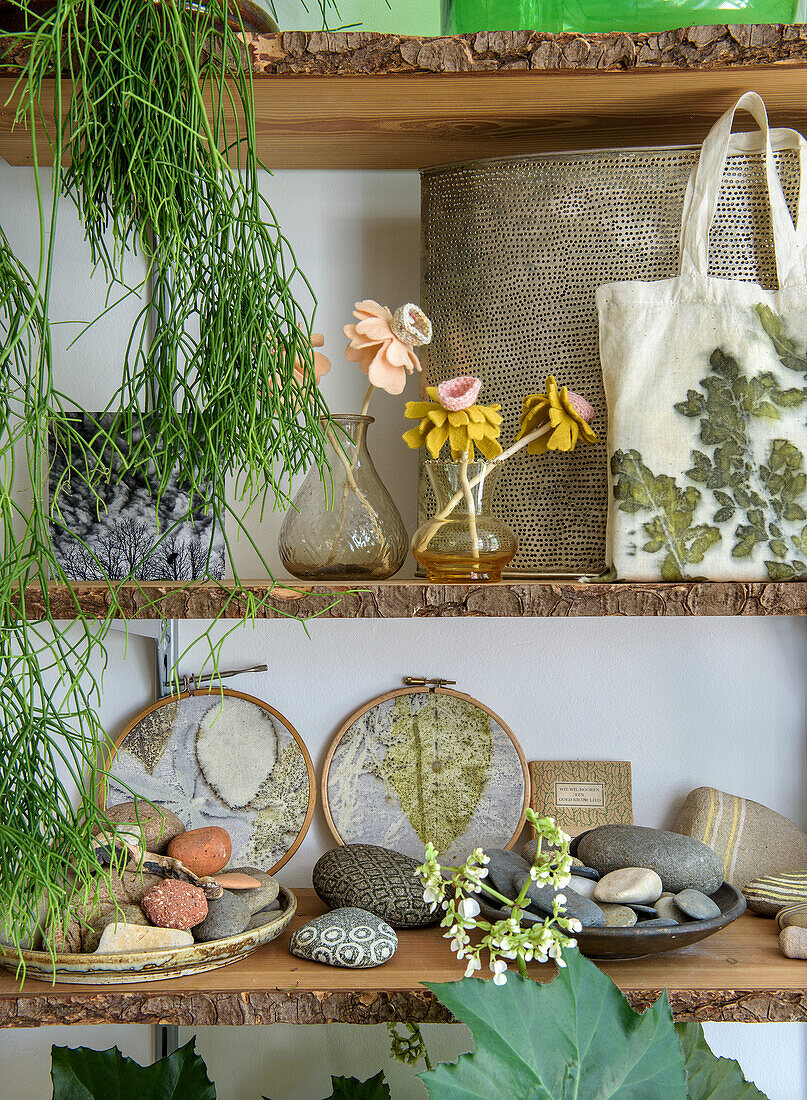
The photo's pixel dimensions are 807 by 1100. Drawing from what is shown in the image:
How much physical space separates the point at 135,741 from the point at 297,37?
0.68m

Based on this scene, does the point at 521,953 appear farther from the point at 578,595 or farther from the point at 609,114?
the point at 609,114

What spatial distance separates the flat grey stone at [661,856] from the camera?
0.82 m

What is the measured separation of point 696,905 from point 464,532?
1.21ft

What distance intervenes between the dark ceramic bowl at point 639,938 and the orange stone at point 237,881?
290 millimetres

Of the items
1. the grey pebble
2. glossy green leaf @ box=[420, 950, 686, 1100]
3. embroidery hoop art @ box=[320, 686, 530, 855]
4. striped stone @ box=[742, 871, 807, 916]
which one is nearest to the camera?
glossy green leaf @ box=[420, 950, 686, 1100]

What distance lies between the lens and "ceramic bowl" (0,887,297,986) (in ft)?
2.37

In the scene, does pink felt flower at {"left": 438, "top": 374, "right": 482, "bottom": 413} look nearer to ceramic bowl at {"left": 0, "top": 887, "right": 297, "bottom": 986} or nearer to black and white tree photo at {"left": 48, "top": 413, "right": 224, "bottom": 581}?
black and white tree photo at {"left": 48, "top": 413, "right": 224, "bottom": 581}

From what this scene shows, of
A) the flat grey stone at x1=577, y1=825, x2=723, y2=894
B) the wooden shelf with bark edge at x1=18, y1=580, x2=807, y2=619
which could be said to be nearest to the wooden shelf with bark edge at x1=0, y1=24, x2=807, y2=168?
the wooden shelf with bark edge at x1=18, y1=580, x2=807, y2=619

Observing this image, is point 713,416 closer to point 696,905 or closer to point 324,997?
point 696,905

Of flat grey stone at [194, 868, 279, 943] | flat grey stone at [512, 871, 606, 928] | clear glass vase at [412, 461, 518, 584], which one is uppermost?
clear glass vase at [412, 461, 518, 584]

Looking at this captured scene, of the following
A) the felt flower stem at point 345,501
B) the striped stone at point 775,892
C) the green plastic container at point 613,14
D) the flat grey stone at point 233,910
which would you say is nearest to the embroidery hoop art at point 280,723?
the flat grey stone at point 233,910

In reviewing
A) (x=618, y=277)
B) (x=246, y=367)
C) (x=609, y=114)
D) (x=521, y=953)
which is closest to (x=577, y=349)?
(x=618, y=277)

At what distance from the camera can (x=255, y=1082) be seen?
1.01 meters

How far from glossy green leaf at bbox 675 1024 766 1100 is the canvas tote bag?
379 mm
